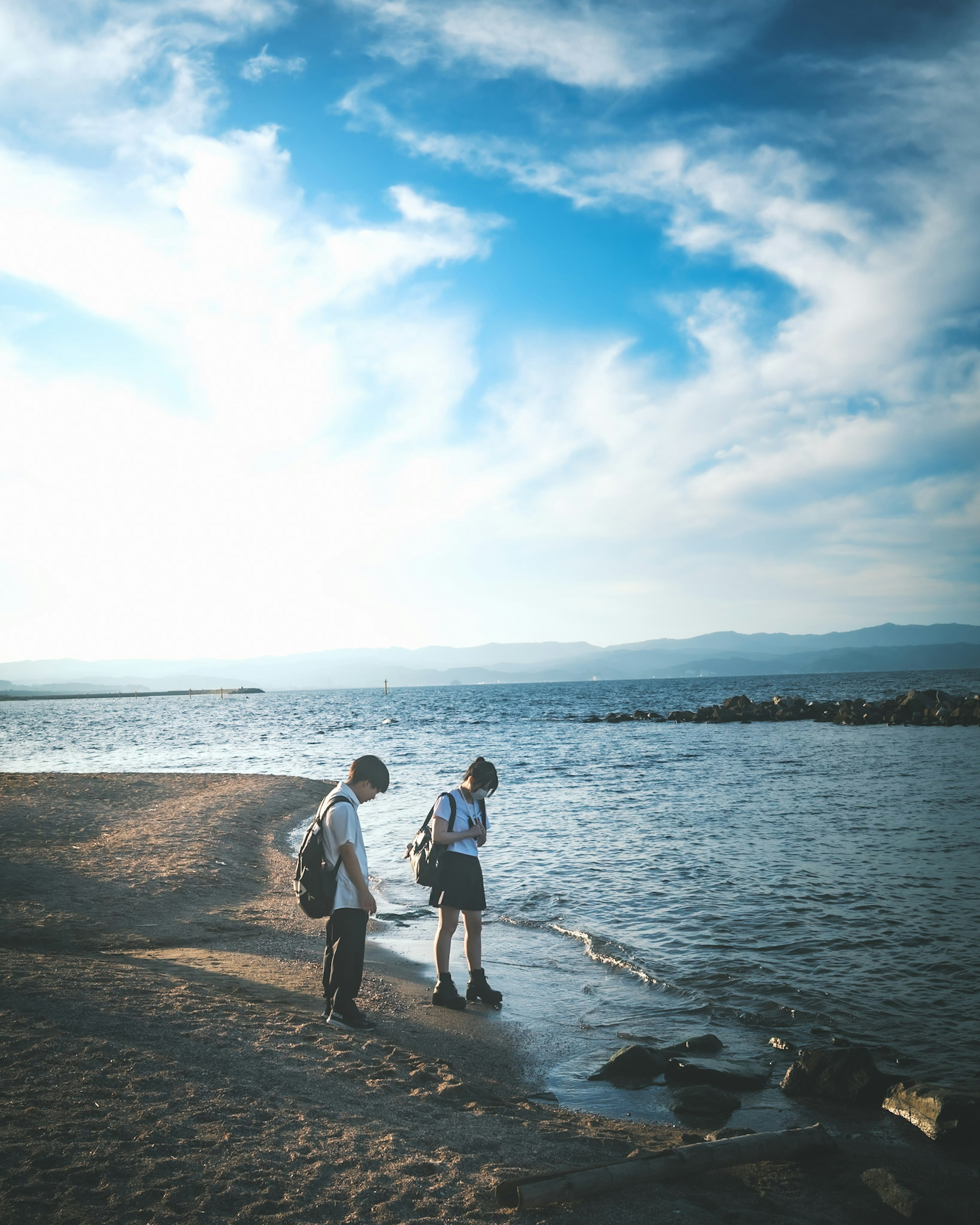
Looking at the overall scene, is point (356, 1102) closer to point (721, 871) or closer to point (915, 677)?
point (721, 871)

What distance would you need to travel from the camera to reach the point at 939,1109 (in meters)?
4.71

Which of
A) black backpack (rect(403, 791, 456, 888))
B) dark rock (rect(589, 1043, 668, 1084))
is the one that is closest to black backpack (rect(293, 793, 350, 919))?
black backpack (rect(403, 791, 456, 888))

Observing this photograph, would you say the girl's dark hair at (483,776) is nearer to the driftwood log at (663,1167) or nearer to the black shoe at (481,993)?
the black shoe at (481,993)

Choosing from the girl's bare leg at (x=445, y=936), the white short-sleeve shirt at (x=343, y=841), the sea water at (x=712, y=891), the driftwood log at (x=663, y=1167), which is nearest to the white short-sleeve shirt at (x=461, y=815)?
the girl's bare leg at (x=445, y=936)

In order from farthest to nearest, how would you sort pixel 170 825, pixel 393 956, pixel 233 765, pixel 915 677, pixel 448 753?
pixel 915 677 → pixel 448 753 → pixel 233 765 → pixel 170 825 → pixel 393 956

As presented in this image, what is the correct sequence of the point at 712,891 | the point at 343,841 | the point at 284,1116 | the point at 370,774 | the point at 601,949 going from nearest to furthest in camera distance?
the point at 284,1116
the point at 343,841
the point at 370,774
the point at 601,949
the point at 712,891

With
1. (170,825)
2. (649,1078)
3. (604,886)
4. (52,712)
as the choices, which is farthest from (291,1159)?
(52,712)

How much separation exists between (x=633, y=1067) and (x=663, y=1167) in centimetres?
198

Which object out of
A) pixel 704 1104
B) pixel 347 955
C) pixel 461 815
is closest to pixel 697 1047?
pixel 704 1104

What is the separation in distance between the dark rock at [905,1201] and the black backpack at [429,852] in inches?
151

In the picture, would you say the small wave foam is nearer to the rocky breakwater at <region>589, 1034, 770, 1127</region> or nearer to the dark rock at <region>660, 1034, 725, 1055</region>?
the dark rock at <region>660, 1034, 725, 1055</region>

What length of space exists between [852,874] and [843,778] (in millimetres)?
12855

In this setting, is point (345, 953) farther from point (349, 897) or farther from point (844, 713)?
point (844, 713)

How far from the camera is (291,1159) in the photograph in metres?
3.75
